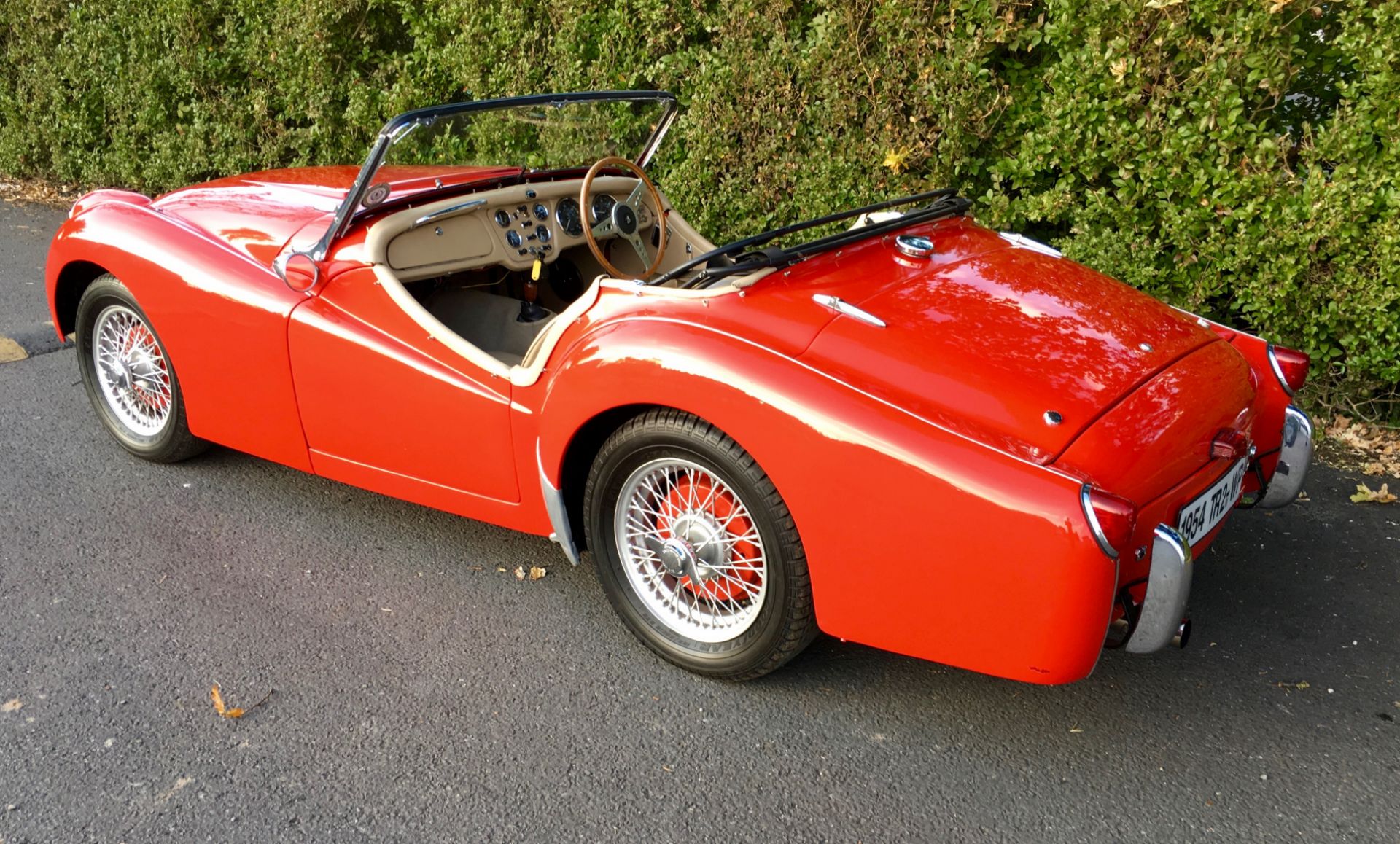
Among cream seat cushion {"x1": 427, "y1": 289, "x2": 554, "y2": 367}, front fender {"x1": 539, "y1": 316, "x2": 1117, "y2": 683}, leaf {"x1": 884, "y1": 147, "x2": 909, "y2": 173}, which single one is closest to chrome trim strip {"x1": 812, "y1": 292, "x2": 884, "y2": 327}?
front fender {"x1": 539, "y1": 316, "x2": 1117, "y2": 683}

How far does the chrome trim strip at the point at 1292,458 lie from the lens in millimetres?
3205

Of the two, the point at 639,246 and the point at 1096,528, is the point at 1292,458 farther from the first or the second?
the point at 639,246

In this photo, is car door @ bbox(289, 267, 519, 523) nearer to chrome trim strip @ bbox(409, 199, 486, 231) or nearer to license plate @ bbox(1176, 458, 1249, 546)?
chrome trim strip @ bbox(409, 199, 486, 231)

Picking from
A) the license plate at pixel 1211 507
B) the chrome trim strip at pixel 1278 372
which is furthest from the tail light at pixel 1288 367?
the license plate at pixel 1211 507

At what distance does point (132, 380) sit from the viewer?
13.9 ft

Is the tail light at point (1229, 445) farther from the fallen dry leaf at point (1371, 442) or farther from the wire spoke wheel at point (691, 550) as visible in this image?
the fallen dry leaf at point (1371, 442)

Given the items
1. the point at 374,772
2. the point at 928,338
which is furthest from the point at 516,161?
the point at 374,772

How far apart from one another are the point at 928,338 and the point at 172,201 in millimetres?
2975

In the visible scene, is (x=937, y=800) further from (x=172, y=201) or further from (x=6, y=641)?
(x=172, y=201)

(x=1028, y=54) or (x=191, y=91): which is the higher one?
(x=1028, y=54)

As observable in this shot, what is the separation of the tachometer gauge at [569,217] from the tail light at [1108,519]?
2384 millimetres

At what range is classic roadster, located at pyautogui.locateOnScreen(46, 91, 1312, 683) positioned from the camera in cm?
250

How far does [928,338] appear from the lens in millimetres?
2832

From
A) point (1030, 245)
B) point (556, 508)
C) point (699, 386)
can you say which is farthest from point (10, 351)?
point (1030, 245)
